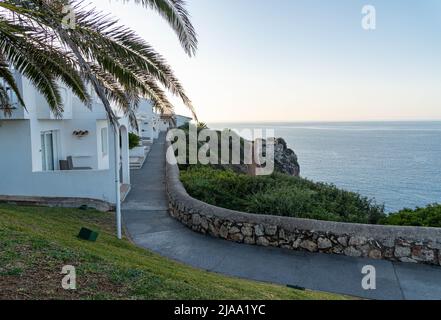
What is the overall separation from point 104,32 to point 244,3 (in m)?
7.68

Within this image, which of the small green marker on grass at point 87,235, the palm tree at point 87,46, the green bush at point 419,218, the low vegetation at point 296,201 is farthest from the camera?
the low vegetation at point 296,201

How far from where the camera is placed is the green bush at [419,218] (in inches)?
315

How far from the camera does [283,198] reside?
30.2 ft

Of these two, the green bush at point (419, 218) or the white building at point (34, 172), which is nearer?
the green bush at point (419, 218)

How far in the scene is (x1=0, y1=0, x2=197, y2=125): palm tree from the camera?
6.00m

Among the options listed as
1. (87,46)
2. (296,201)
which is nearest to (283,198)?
(296,201)

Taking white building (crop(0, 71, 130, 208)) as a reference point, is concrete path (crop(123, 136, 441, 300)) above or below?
below

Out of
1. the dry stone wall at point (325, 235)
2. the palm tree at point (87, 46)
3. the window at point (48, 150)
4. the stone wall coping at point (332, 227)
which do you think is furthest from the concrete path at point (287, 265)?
the window at point (48, 150)

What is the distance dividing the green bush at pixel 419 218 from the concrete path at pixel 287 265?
1478 mm

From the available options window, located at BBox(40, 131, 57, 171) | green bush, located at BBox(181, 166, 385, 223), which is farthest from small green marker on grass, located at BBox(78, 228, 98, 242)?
window, located at BBox(40, 131, 57, 171)

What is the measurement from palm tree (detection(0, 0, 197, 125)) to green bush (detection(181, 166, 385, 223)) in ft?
11.4

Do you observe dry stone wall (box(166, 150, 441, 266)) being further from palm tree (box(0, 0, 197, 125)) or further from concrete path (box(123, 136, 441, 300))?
palm tree (box(0, 0, 197, 125))

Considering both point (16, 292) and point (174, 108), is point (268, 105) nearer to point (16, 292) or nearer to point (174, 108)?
point (174, 108)

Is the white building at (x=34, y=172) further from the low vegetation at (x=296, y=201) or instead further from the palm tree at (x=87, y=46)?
the palm tree at (x=87, y=46)
